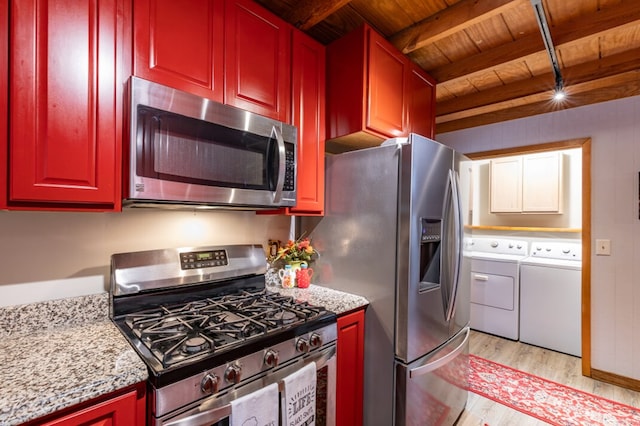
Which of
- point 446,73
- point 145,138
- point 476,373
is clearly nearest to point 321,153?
point 145,138

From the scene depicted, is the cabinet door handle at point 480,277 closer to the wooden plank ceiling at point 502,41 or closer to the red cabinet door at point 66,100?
the wooden plank ceiling at point 502,41

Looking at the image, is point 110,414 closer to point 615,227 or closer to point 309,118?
point 309,118

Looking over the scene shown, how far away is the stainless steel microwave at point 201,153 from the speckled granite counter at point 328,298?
0.54 meters

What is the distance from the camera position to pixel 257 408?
3.55ft

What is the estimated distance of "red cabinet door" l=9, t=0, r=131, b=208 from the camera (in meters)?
0.94

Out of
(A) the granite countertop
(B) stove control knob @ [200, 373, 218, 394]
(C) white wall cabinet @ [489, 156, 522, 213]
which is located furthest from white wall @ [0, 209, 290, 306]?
(C) white wall cabinet @ [489, 156, 522, 213]

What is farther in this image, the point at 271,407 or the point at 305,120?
the point at 305,120

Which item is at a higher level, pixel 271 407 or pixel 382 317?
pixel 382 317

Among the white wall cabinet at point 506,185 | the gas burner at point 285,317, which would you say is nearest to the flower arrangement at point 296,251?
the gas burner at point 285,317

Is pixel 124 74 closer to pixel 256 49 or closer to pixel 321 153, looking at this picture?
pixel 256 49

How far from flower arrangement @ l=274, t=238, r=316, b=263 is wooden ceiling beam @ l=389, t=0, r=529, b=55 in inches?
54.2

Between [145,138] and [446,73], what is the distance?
2.17 m

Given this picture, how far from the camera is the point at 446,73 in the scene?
Result: 233 centimetres

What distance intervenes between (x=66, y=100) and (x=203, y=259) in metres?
0.86
